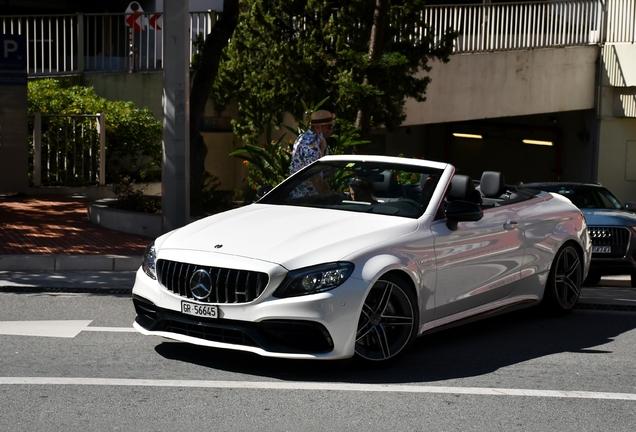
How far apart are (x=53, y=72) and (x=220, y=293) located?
16.0 meters

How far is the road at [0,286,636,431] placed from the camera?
5949mm

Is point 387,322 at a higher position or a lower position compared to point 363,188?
lower

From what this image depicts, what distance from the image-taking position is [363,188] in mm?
8289

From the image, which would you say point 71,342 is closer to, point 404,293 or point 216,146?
point 404,293

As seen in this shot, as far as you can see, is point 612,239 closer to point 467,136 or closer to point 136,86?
point 136,86

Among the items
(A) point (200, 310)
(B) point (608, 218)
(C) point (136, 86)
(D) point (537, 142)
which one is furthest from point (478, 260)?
(D) point (537, 142)

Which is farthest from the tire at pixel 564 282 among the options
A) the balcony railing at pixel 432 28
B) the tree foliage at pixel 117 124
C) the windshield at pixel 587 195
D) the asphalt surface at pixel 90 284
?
the balcony railing at pixel 432 28

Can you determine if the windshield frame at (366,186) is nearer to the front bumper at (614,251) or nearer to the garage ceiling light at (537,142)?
the front bumper at (614,251)

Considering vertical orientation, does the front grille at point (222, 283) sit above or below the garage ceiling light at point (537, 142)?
below

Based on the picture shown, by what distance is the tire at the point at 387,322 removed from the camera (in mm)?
7035

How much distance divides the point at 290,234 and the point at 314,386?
110 cm

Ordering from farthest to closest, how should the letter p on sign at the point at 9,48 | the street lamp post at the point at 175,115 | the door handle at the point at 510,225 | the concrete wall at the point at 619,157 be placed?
the concrete wall at the point at 619,157 → the letter p on sign at the point at 9,48 → the street lamp post at the point at 175,115 → the door handle at the point at 510,225

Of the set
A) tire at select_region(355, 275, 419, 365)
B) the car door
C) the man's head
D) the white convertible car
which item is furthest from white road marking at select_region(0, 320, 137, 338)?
the man's head

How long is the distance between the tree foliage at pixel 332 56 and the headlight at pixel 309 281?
10295mm
